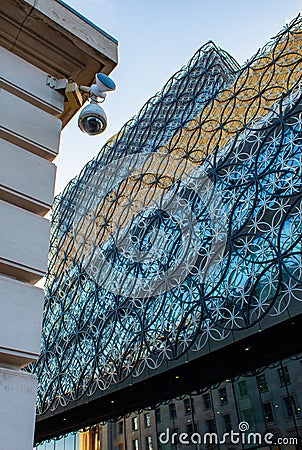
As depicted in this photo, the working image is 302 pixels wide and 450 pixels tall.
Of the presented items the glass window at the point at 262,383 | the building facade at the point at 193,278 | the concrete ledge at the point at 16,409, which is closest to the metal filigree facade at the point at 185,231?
the building facade at the point at 193,278

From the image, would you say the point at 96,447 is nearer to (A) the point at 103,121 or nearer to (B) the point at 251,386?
(B) the point at 251,386

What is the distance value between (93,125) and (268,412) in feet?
56.1

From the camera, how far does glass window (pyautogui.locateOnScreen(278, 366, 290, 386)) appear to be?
1856cm

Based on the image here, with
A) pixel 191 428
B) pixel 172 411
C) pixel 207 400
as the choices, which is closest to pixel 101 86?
pixel 207 400

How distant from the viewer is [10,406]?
336cm

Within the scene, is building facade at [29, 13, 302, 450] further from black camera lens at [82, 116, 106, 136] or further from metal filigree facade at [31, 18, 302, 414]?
black camera lens at [82, 116, 106, 136]

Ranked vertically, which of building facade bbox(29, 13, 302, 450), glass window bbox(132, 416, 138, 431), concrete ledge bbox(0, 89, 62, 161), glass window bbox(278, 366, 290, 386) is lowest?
concrete ledge bbox(0, 89, 62, 161)

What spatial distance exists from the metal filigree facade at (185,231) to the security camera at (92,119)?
13160 mm

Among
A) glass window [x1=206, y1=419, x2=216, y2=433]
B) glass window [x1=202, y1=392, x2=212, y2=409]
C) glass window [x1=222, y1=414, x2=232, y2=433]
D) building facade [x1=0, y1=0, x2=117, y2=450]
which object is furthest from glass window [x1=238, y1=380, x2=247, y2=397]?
building facade [x1=0, y1=0, x2=117, y2=450]

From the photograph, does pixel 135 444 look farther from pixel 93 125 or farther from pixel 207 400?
pixel 93 125

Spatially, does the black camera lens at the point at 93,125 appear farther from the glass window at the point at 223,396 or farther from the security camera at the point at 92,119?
the glass window at the point at 223,396

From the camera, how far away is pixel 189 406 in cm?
2219

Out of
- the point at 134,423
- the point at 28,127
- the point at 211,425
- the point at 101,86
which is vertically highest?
the point at 134,423

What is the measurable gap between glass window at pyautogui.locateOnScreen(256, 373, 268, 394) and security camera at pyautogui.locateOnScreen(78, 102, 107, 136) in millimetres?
17031
